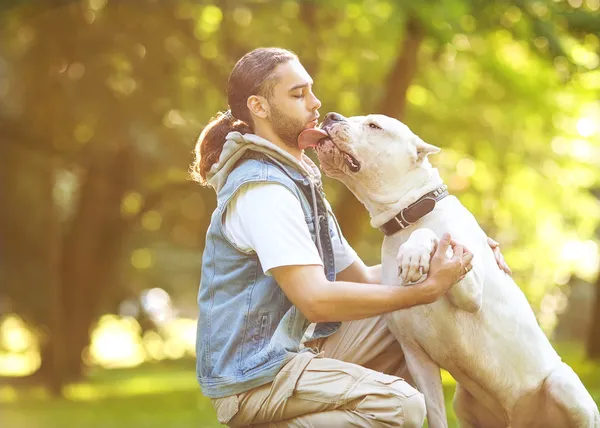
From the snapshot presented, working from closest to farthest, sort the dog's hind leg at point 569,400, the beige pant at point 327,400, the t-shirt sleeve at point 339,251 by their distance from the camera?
the beige pant at point 327,400 → the dog's hind leg at point 569,400 → the t-shirt sleeve at point 339,251

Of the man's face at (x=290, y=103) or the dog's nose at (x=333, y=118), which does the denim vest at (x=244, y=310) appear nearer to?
the man's face at (x=290, y=103)

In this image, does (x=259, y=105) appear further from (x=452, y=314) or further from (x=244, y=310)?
(x=452, y=314)

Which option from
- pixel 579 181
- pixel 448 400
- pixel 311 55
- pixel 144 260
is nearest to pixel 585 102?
pixel 579 181

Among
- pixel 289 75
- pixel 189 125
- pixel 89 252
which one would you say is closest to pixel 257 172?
pixel 289 75

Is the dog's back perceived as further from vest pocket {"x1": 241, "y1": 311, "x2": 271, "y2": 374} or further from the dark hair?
the dark hair

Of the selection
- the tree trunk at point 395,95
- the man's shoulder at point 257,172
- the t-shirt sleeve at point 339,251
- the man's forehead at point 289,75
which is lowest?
the t-shirt sleeve at point 339,251

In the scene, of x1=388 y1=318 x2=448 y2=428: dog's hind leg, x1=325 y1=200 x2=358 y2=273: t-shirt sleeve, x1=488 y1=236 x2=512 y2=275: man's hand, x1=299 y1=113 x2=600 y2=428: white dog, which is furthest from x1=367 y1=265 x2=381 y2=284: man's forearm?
x1=488 y1=236 x2=512 y2=275: man's hand

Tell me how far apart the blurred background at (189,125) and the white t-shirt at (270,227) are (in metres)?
4.60

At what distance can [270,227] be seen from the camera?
3566 millimetres

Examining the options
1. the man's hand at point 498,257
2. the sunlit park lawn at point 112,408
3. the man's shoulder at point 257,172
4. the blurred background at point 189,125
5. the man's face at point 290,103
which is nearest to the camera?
the man's shoulder at point 257,172

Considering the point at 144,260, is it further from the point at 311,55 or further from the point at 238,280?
the point at 238,280

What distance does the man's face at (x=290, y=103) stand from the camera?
13.0ft

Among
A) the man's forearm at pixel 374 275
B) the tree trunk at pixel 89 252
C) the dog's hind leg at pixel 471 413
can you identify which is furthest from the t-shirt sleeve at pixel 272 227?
the tree trunk at pixel 89 252

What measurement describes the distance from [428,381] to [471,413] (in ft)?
1.24
